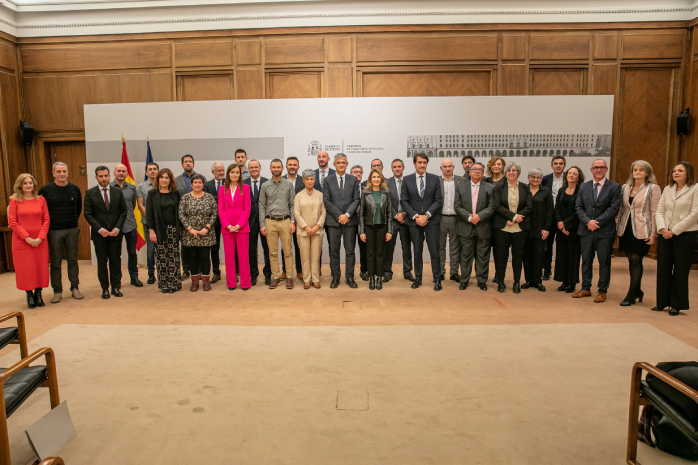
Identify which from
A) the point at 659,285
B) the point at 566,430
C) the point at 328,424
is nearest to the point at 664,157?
the point at 659,285

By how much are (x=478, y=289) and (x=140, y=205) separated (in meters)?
4.62

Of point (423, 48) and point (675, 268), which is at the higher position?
point (423, 48)

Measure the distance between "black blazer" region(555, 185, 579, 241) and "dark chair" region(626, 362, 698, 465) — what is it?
10.9ft

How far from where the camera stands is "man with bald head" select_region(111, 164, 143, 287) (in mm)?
5734

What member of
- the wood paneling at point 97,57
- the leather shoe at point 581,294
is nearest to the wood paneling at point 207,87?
the wood paneling at point 97,57

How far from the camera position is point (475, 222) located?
519 centimetres

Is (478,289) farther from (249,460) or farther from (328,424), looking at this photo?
(249,460)

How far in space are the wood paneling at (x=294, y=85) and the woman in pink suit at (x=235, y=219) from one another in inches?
107

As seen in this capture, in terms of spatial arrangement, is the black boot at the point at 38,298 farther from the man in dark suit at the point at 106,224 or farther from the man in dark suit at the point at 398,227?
the man in dark suit at the point at 398,227

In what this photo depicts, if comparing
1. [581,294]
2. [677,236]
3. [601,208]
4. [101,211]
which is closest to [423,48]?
[601,208]

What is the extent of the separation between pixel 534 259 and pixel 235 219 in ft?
11.7

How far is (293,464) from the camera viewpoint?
2.10 meters

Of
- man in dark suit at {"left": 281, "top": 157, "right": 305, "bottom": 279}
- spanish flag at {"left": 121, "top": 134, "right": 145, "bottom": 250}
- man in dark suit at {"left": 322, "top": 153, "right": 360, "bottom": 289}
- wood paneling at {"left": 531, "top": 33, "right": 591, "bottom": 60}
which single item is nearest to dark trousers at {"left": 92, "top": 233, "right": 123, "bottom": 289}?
spanish flag at {"left": 121, "top": 134, "right": 145, "bottom": 250}

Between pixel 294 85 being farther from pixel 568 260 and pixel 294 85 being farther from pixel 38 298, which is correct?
pixel 568 260
